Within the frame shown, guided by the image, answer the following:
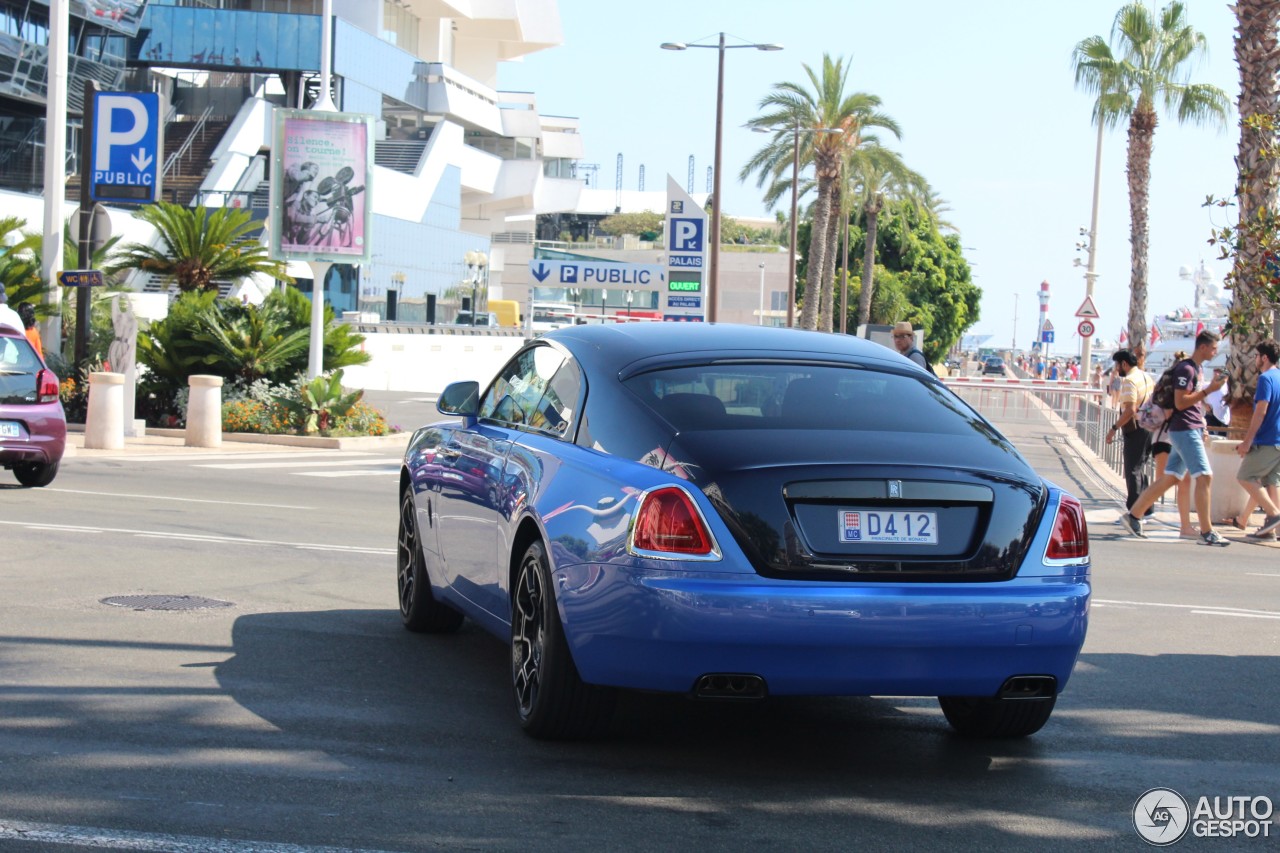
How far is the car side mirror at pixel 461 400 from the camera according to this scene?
7.82 meters

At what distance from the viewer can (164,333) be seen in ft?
83.6

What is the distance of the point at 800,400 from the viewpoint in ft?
20.6

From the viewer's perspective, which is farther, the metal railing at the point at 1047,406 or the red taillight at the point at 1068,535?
the metal railing at the point at 1047,406

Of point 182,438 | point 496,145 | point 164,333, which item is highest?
point 496,145

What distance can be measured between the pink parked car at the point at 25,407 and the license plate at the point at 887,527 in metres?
10.9

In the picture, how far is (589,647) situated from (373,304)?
230ft

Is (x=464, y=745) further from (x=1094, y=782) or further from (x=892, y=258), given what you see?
(x=892, y=258)

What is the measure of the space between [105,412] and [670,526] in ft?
56.0

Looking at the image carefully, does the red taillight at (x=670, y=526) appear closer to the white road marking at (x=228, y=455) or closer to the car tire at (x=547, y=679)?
the car tire at (x=547, y=679)

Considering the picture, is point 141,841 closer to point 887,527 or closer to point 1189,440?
point 887,527

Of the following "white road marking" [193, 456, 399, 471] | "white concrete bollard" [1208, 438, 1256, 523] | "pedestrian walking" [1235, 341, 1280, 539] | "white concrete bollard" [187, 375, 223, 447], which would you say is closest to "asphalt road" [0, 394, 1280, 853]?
"pedestrian walking" [1235, 341, 1280, 539]

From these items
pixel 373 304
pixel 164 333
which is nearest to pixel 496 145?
pixel 373 304

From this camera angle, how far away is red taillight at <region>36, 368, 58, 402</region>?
14.8 m

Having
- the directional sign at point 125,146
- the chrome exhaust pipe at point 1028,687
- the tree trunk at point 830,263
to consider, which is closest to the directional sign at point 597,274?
the tree trunk at point 830,263
